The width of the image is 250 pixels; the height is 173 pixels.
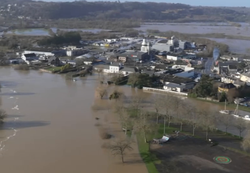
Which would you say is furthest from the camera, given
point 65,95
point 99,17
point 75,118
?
point 99,17

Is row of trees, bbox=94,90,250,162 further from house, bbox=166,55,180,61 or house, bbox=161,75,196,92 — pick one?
house, bbox=166,55,180,61

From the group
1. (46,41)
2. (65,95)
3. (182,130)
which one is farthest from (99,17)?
(182,130)

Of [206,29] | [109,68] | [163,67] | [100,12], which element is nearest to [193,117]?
[163,67]

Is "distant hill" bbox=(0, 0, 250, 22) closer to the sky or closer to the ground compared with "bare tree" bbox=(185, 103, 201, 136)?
closer to the sky

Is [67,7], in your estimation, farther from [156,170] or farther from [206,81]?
[156,170]

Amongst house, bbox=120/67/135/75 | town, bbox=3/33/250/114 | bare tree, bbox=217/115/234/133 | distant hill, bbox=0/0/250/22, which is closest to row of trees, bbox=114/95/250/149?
bare tree, bbox=217/115/234/133
